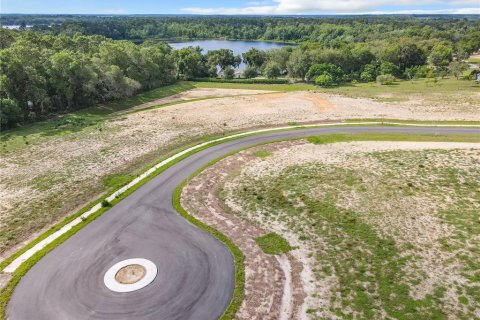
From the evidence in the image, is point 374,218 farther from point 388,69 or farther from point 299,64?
point 388,69

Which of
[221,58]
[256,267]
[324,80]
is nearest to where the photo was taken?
[256,267]

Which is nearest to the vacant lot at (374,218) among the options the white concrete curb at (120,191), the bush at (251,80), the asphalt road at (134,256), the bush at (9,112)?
the asphalt road at (134,256)

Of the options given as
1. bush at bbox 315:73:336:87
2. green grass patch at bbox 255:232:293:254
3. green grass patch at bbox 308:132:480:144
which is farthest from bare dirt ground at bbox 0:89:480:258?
green grass patch at bbox 255:232:293:254

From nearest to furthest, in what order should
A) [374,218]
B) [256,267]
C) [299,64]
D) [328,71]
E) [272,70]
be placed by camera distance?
[256,267] < [374,218] < [328,71] < [299,64] < [272,70]

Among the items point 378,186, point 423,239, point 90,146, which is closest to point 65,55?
point 90,146

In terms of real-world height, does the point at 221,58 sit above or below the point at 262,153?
above

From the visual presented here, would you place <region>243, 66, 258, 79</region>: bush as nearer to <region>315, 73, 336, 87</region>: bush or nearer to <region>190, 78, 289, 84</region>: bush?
<region>190, 78, 289, 84</region>: bush

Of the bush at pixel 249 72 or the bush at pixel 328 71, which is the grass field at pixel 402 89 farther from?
the bush at pixel 249 72

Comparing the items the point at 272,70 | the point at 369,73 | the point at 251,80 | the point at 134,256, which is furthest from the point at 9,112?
the point at 369,73
